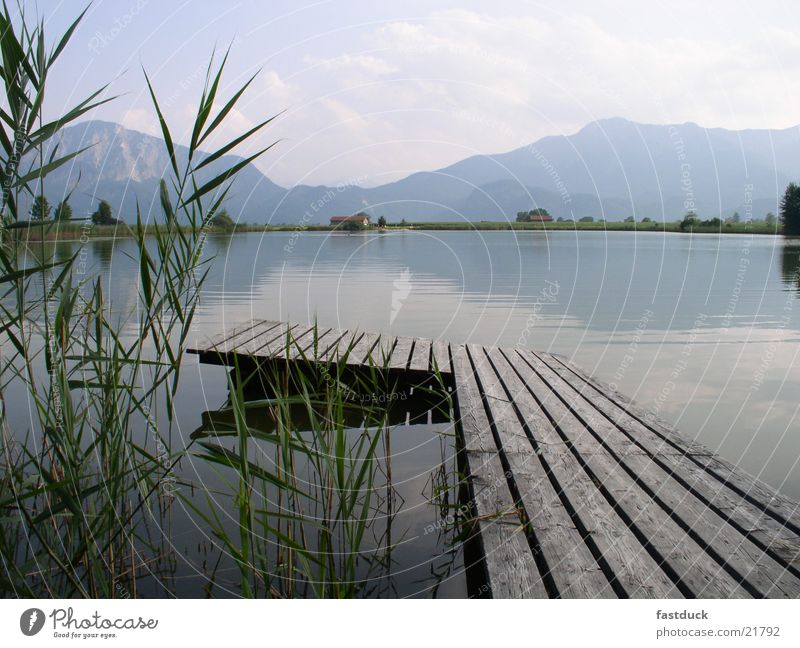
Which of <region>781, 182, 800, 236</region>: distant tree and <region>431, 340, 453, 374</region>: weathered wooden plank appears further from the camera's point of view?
<region>781, 182, 800, 236</region>: distant tree

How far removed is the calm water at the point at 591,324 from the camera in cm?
510

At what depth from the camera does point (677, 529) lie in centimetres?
263

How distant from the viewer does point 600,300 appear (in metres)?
13.6

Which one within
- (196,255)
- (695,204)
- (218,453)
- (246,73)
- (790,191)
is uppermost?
(790,191)

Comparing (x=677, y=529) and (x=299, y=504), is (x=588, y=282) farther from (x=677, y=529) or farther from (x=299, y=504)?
(x=677, y=529)

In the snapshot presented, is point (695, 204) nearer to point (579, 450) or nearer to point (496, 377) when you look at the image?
point (579, 450)

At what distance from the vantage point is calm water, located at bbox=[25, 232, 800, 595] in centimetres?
510

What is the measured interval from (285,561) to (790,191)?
78.2 feet

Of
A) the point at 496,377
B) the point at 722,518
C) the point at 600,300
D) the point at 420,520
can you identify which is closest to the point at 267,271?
the point at 600,300
